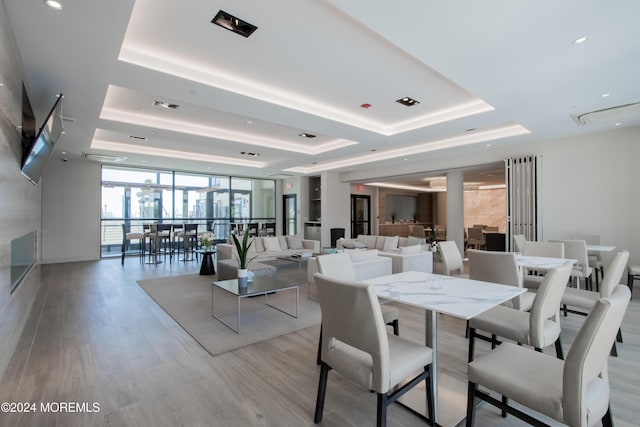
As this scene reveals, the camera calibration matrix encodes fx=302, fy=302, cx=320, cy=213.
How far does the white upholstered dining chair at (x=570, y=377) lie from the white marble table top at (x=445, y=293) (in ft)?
1.04

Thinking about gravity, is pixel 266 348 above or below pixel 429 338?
below

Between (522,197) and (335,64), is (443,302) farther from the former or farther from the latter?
(522,197)

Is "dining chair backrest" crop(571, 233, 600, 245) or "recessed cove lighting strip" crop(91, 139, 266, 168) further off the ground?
"recessed cove lighting strip" crop(91, 139, 266, 168)

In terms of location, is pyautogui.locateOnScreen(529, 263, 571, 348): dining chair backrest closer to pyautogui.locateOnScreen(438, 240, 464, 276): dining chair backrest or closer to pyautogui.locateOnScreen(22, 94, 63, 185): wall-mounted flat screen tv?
pyautogui.locateOnScreen(438, 240, 464, 276): dining chair backrest

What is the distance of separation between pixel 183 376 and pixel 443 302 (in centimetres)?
218

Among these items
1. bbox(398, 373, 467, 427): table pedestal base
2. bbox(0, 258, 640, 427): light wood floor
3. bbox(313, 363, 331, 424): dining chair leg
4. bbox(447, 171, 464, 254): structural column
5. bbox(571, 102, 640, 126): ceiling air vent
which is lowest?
bbox(0, 258, 640, 427): light wood floor

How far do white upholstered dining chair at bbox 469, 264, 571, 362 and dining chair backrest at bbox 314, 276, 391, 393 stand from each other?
1223 millimetres

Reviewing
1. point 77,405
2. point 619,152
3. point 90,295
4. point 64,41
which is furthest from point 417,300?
point 619,152

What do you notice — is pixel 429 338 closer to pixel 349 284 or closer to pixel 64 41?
pixel 349 284

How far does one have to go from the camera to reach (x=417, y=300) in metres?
1.91

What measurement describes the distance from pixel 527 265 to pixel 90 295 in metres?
6.38

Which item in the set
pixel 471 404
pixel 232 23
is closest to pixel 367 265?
pixel 471 404

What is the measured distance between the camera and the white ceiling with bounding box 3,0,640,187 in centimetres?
242

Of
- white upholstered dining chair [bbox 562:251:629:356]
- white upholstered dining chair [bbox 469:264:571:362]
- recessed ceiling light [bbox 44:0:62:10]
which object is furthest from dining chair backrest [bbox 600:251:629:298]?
recessed ceiling light [bbox 44:0:62:10]
